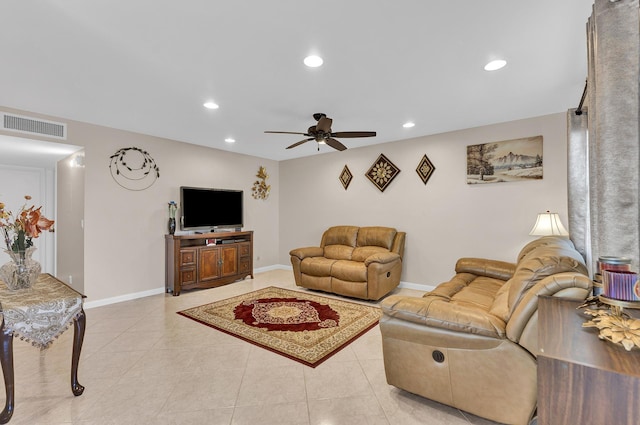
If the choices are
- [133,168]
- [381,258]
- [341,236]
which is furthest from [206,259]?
[381,258]

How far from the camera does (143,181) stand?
180 inches

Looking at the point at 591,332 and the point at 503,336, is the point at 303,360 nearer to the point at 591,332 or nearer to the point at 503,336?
the point at 503,336

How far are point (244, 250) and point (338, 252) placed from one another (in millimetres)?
1792

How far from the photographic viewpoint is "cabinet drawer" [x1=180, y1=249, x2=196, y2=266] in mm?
4640

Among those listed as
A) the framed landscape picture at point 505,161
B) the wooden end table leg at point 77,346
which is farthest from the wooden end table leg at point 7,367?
the framed landscape picture at point 505,161

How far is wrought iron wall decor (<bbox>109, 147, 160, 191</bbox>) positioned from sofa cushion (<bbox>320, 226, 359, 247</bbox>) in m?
3.02

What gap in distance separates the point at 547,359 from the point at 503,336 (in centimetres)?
94

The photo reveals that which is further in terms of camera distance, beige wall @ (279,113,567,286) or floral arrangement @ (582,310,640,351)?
beige wall @ (279,113,567,286)

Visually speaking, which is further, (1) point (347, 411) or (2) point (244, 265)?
(2) point (244, 265)

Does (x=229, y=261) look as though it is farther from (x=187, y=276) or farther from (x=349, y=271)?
(x=349, y=271)

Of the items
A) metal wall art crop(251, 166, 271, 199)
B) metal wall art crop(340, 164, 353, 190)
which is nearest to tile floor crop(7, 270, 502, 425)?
metal wall art crop(340, 164, 353, 190)

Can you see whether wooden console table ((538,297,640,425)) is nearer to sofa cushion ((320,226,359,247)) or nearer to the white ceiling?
the white ceiling

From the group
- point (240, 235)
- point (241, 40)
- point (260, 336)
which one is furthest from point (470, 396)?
point (240, 235)

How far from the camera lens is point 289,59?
7.95 ft
